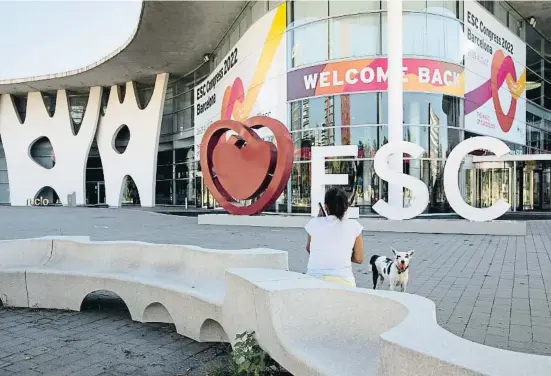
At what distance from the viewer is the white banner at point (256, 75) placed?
24000 mm

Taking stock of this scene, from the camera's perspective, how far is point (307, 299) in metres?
3.67

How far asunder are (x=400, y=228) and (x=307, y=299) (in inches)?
490

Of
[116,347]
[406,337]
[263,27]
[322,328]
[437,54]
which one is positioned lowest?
[116,347]

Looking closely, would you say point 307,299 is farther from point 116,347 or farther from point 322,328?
point 116,347

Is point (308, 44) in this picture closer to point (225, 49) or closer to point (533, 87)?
point (225, 49)

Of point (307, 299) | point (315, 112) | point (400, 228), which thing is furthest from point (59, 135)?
point (307, 299)

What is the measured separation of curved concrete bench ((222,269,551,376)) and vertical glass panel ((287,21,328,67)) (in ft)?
64.5

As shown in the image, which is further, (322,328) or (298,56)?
(298,56)

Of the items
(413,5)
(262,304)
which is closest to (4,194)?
(413,5)

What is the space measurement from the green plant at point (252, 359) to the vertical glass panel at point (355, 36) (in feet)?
63.8

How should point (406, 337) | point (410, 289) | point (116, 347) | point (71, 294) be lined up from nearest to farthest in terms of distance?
point (406, 337), point (116, 347), point (71, 294), point (410, 289)

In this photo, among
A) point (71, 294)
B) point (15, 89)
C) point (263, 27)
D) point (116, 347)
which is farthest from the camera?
point (15, 89)

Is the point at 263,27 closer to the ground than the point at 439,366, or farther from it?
farther from it

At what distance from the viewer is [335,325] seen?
142 inches
